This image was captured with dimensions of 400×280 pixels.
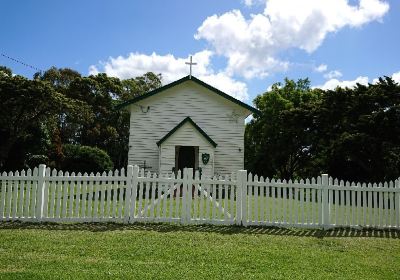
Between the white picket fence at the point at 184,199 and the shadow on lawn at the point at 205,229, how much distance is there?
0.69 ft

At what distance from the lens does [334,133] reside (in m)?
29.0

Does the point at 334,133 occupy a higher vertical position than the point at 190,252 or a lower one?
higher

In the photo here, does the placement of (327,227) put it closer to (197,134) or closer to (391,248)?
(391,248)

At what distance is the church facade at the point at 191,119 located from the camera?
22.8 meters

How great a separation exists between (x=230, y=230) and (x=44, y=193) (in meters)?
4.91

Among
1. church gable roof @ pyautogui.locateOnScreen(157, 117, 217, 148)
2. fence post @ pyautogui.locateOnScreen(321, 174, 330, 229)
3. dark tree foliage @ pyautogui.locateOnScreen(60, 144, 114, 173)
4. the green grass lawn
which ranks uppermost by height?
church gable roof @ pyautogui.locateOnScreen(157, 117, 217, 148)

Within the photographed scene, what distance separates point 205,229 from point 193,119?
13.7 m

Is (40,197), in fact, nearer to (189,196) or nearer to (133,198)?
(133,198)

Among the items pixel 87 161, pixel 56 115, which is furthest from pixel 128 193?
pixel 56 115

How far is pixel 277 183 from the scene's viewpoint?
10.5 meters

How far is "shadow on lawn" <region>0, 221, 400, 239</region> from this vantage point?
9648 mm

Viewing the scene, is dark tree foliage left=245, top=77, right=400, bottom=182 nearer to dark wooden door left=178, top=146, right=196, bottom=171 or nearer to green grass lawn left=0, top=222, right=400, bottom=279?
dark wooden door left=178, top=146, right=196, bottom=171

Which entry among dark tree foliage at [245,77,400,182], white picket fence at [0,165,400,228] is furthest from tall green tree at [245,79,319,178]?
white picket fence at [0,165,400,228]

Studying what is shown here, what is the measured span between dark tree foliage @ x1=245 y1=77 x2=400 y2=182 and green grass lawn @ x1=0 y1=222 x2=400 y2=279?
1463 centimetres
